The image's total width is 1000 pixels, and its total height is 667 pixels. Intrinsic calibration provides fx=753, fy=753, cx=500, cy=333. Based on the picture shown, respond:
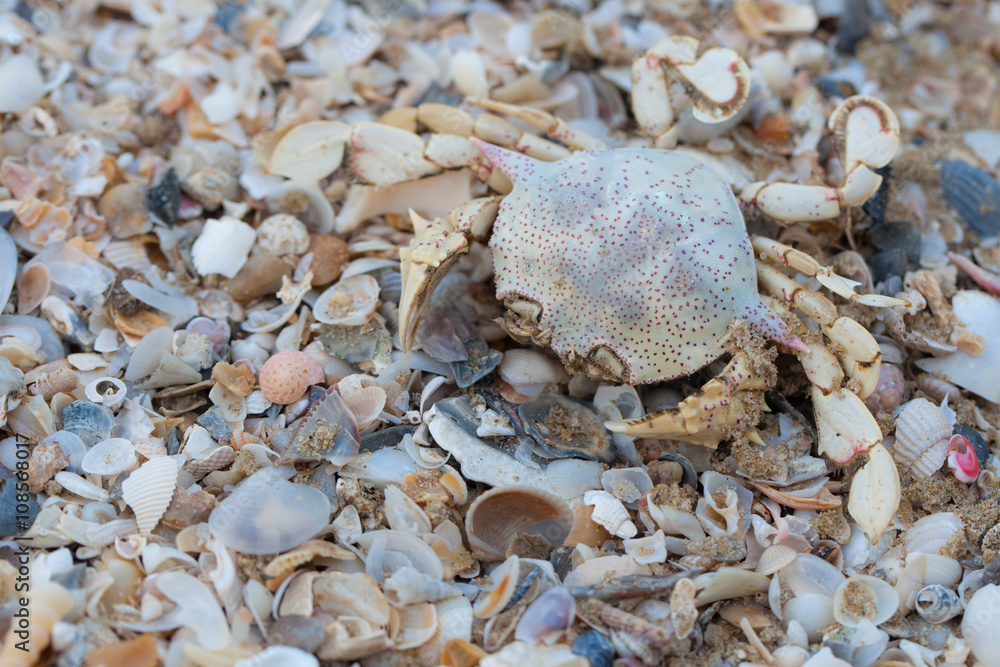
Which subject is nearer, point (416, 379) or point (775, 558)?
point (775, 558)

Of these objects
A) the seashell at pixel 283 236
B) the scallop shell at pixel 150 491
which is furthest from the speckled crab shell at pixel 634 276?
the scallop shell at pixel 150 491

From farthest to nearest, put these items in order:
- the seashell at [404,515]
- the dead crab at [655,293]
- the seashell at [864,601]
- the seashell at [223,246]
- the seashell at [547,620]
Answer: the seashell at [223,246], the dead crab at [655,293], the seashell at [404,515], the seashell at [864,601], the seashell at [547,620]

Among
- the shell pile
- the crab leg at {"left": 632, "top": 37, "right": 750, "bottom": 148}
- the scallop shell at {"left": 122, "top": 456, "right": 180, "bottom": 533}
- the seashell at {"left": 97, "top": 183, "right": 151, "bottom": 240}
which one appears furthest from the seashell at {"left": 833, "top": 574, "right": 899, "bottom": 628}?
the seashell at {"left": 97, "top": 183, "right": 151, "bottom": 240}

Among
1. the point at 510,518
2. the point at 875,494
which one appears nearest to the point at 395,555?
the point at 510,518

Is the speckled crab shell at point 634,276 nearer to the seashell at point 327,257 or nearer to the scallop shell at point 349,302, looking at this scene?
the scallop shell at point 349,302

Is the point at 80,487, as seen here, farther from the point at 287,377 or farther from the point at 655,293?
the point at 655,293

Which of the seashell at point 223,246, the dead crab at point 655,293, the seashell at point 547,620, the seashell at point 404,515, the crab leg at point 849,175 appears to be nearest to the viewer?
the seashell at point 547,620

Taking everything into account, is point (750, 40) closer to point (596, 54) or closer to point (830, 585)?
point (596, 54)
